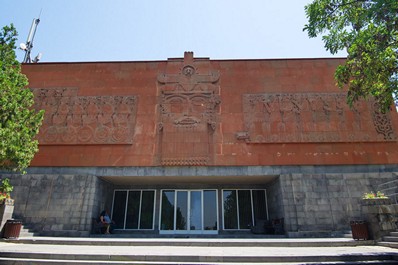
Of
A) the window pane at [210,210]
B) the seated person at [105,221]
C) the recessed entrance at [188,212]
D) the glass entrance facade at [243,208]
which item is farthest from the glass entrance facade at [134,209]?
the glass entrance facade at [243,208]

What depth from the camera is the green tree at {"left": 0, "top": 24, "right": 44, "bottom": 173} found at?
8977 millimetres

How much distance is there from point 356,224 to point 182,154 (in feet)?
29.1

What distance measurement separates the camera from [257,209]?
15625mm

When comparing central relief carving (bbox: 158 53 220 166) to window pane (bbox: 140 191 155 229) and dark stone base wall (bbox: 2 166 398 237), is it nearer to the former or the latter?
dark stone base wall (bbox: 2 166 398 237)

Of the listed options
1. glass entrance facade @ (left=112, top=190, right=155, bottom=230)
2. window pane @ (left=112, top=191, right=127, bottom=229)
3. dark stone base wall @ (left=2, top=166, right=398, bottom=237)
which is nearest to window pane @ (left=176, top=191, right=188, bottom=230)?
glass entrance facade @ (left=112, top=190, right=155, bottom=230)

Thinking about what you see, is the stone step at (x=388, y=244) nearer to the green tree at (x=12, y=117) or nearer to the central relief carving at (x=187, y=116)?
the central relief carving at (x=187, y=116)

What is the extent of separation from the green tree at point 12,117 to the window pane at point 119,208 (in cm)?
662

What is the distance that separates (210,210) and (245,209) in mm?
2194

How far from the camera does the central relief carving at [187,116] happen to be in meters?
14.5

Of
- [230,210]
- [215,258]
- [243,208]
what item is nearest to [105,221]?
[230,210]

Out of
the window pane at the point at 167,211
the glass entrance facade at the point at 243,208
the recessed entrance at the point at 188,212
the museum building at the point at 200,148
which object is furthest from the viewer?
the glass entrance facade at the point at 243,208

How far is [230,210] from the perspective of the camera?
15.5 metres

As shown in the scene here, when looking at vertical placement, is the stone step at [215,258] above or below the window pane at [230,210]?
below

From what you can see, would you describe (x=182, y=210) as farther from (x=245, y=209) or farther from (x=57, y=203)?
(x=57, y=203)
